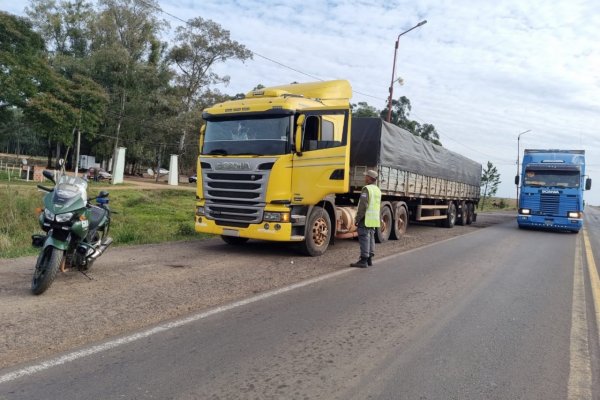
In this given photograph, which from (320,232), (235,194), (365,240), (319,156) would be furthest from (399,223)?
(235,194)

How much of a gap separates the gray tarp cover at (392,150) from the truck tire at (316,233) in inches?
108

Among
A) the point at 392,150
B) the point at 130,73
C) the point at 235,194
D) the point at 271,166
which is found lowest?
the point at 235,194

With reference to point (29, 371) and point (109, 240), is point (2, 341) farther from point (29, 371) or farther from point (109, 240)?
point (109, 240)

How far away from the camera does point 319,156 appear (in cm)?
Answer: 866

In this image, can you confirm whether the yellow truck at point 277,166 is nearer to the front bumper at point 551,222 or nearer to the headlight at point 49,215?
the headlight at point 49,215

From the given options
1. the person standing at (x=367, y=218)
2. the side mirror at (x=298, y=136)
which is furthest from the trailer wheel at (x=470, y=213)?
the side mirror at (x=298, y=136)

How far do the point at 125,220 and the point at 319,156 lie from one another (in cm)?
1088

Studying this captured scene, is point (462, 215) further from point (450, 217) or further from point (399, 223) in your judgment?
point (399, 223)

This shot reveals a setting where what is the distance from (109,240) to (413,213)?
37.0 feet

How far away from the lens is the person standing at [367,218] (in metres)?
8.20

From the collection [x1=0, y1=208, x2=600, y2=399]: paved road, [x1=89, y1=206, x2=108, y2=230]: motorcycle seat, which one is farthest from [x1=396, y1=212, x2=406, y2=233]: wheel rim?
[x1=89, y1=206, x2=108, y2=230]: motorcycle seat

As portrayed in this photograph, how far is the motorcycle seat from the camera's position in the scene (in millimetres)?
6191

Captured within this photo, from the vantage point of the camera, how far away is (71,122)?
30531 millimetres

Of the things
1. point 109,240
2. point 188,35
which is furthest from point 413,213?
point 188,35
